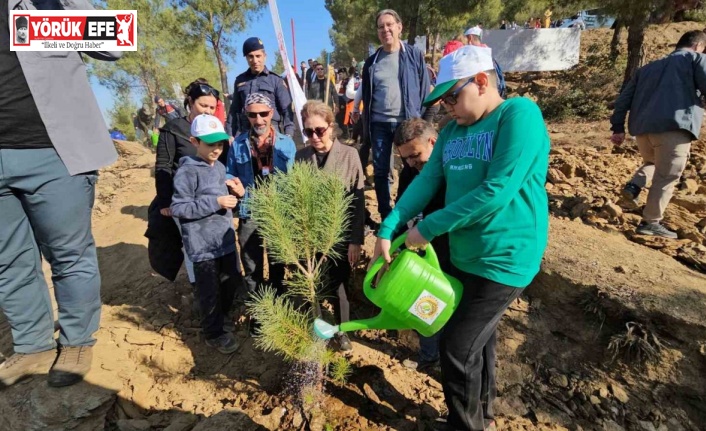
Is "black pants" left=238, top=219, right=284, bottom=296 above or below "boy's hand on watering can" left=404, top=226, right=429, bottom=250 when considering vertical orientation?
below

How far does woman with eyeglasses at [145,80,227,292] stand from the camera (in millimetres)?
2793

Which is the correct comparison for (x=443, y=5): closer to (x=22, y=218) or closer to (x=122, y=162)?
(x=122, y=162)

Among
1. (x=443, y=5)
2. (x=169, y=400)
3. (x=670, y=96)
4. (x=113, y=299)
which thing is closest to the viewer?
(x=169, y=400)

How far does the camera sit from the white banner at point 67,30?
5.97 ft

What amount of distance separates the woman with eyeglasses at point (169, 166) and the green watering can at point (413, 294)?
1872mm

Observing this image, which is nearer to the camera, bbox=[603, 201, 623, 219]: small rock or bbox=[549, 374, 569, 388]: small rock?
bbox=[549, 374, 569, 388]: small rock

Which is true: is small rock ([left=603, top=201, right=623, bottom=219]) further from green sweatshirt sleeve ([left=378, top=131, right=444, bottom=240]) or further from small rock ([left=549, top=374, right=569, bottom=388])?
green sweatshirt sleeve ([left=378, top=131, right=444, bottom=240])

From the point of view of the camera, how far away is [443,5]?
13.6 meters

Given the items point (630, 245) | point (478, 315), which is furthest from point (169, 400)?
point (630, 245)

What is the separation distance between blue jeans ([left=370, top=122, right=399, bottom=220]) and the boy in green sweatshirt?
186cm

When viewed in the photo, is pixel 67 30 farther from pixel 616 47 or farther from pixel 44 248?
pixel 616 47

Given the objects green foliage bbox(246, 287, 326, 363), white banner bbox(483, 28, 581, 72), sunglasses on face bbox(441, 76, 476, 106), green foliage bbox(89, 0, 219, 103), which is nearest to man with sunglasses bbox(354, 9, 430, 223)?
green foliage bbox(246, 287, 326, 363)

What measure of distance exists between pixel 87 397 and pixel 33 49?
6.27 ft

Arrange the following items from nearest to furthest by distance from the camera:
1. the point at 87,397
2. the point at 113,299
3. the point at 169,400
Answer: the point at 87,397 → the point at 169,400 → the point at 113,299
